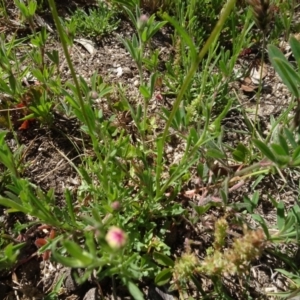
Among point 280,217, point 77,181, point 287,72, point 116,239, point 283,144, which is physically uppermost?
point 287,72

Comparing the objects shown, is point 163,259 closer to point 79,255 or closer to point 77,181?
point 77,181

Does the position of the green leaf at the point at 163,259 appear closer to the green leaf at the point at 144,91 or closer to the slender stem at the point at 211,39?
the green leaf at the point at 144,91

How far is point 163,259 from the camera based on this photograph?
1944 millimetres

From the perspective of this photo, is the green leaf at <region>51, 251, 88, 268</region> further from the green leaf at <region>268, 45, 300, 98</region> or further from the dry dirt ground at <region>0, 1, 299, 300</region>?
the green leaf at <region>268, 45, 300, 98</region>

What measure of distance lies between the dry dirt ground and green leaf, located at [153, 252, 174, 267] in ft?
0.46

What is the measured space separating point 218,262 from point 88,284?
2.27 feet

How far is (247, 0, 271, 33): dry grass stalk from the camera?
1677 mm

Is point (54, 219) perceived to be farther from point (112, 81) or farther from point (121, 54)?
point (121, 54)

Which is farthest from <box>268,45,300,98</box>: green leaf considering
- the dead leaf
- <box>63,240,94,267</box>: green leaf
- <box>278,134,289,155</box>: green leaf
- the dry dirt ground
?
the dead leaf

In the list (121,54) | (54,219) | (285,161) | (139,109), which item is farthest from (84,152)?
(285,161)

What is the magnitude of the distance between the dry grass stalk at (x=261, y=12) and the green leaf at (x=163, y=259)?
1.06m

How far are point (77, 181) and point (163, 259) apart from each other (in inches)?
26.9

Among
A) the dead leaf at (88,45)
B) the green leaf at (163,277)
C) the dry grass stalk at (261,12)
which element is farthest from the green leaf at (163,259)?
the dead leaf at (88,45)

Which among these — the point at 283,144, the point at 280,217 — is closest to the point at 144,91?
the point at 283,144
